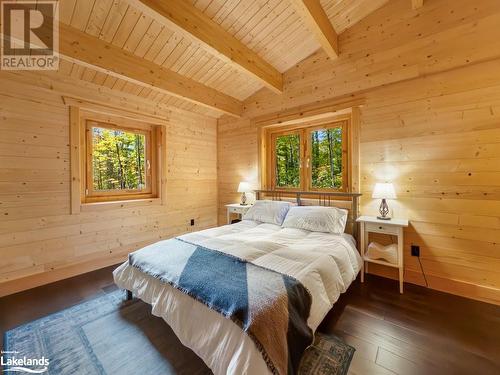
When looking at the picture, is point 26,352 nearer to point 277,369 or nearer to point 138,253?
point 138,253

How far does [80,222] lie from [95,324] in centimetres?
144

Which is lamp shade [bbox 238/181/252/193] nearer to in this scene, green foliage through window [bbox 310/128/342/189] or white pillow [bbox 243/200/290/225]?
white pillow [bbox 243/200/290/225]

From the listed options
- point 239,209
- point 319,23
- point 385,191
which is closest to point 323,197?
point 385,191

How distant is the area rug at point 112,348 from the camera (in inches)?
54.7

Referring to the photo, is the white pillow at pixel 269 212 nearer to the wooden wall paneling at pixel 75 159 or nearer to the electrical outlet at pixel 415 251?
the electrical outlet at pixel 415 251

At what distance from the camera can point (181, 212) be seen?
12.6 feet

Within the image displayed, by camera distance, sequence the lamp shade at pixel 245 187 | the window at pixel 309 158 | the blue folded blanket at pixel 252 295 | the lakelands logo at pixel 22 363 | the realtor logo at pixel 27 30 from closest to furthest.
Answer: the blue folded blanket at pixel 252 295, the lakelands logo at pixel 22 363, the realtor logo at pixel 27 30, the window at pixel 309 158, the lamp shade at pixel 245 187

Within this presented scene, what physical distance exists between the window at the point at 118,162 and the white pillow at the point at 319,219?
2.27 metres

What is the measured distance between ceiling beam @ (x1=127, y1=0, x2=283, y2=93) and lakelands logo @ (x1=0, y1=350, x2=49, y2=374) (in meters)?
2.58

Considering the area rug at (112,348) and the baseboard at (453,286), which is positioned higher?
the baseboard at (453,286)

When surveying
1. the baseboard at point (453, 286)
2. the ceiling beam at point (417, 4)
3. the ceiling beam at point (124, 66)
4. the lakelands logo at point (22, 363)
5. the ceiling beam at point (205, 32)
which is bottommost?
the lakelands logo at point (22, 363)

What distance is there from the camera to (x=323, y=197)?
324 cm

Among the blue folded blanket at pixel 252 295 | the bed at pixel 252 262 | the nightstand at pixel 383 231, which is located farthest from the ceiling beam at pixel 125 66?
the nightstand at pixel 383 231

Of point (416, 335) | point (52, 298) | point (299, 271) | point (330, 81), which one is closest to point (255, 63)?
point (330, 81)
